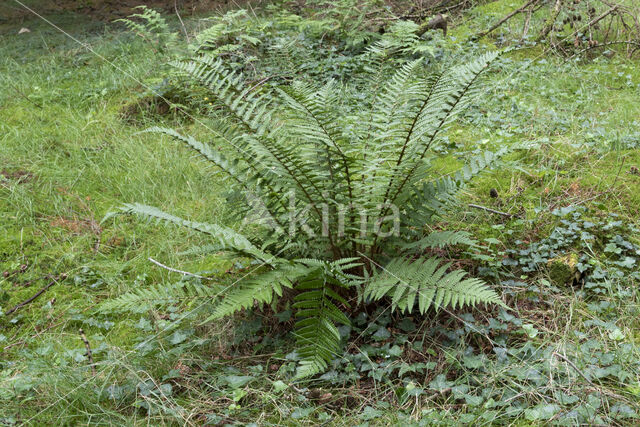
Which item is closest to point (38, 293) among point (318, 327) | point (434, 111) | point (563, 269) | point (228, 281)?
point (228, 281)

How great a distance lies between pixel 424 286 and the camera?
2.05m

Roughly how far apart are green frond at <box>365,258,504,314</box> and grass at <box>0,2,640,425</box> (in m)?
0.22

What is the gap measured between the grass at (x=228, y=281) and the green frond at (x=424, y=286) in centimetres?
22

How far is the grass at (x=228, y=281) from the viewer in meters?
1.94

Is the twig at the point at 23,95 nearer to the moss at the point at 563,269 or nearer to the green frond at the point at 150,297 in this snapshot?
the green frond at the point at 150,297

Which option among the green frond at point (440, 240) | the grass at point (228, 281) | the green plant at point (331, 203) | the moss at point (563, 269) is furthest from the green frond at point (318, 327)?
the moss at point (563, 269)

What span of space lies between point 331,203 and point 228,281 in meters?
0.59

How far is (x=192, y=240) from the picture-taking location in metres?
3.15

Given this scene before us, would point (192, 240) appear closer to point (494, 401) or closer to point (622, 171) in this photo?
point (494, 401)

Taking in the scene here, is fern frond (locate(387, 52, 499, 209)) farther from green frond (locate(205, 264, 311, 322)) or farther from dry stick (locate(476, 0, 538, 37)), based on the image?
dry stick (locate(476, 0, 538, 37))

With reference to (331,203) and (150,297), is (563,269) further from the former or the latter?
(150,297)

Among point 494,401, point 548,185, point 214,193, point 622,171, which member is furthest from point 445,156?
→ point 494,401

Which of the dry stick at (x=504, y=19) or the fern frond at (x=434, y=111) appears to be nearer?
the fern frond at (x=434, y=111)

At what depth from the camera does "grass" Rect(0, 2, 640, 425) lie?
1.94m
